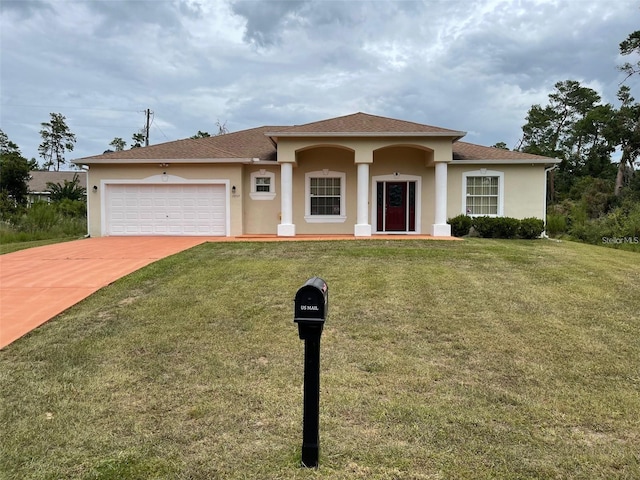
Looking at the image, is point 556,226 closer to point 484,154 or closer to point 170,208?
point 484,154

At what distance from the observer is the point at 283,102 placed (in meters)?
29.8

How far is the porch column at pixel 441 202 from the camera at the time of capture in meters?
15.4

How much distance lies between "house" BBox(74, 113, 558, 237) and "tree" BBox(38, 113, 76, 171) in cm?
6463

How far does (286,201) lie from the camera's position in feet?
51.3

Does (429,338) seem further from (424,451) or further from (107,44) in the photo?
(107,44)

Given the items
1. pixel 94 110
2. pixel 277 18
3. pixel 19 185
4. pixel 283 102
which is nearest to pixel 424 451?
pixel 277 18

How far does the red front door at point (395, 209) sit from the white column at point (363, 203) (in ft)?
5.74

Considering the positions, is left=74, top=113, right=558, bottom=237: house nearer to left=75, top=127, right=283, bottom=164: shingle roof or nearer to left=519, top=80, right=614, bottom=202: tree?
left=75, top=127, right=283, bottom=164: shingle roof

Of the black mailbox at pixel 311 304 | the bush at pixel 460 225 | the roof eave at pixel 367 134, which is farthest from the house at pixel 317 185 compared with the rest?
the black mailbox at pixel 311 304

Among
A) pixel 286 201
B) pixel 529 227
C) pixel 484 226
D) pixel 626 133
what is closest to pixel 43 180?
pixel 286 201

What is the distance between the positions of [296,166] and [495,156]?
781 cm

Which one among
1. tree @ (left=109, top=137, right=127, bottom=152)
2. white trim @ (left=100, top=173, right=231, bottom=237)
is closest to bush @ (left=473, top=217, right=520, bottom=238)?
white trim @ (left=100, top=173, right=231, bottom=237)

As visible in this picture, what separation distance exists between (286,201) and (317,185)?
1.87m

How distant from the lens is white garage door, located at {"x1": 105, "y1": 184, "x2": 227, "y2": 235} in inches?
639
